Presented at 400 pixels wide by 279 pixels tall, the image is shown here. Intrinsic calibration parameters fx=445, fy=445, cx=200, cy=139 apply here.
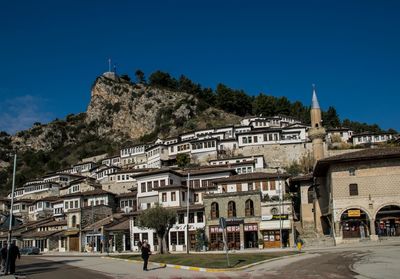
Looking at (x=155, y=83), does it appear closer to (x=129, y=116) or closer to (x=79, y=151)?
(x=129, y=116)

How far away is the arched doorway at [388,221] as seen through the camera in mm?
45281

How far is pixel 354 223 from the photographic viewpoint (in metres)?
46.6

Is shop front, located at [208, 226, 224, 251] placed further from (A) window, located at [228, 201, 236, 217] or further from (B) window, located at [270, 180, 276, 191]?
(B) window, located at [270, 180, 276, 191]

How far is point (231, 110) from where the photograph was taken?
527ft

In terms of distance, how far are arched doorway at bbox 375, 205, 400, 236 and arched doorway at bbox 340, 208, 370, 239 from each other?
1176 mm

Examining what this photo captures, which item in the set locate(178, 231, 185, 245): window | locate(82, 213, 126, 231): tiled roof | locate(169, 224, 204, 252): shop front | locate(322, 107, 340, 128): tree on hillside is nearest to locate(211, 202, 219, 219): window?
locate(169, 224, 204, 252): shop front

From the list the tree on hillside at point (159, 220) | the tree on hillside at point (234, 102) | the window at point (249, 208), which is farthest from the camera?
the tree on hillside at point (234, 102)

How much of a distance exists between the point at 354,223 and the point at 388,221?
334cm

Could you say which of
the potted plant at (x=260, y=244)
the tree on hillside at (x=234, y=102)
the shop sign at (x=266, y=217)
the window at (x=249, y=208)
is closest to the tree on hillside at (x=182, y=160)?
the window at (x=249, y=208)

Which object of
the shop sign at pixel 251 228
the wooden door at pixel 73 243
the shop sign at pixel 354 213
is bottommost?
the wooden door at pixel 73 243

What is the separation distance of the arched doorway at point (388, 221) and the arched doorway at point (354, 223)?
1.18 m

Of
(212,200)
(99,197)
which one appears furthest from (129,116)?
(212,200)

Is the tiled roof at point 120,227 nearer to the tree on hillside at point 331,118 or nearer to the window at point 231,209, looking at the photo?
the window at point 231,209

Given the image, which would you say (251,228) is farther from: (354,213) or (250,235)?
(354,213)
